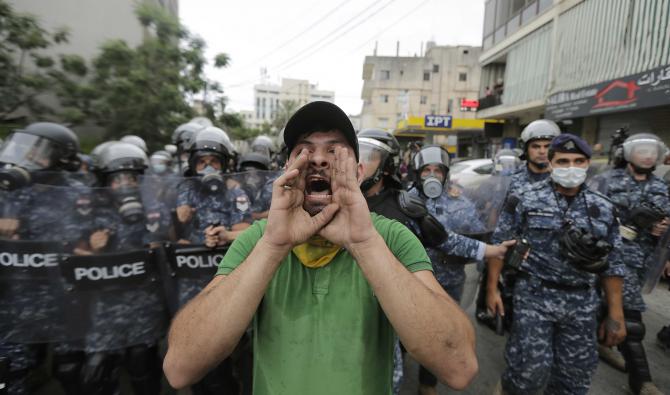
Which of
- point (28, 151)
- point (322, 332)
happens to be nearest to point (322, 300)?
point (322, 332)

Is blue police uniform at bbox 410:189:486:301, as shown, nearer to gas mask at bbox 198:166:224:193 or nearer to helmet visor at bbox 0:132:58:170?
gas mask at bbox 198:166:224:193

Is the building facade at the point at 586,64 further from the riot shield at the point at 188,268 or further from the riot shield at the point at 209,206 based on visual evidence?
the riot shield at the point at 188,268

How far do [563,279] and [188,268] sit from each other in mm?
2680

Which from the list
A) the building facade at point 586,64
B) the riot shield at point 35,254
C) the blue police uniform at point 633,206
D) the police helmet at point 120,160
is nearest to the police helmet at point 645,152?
the blue police uniform at point 633,206

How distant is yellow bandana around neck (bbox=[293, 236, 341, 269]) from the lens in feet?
4.04

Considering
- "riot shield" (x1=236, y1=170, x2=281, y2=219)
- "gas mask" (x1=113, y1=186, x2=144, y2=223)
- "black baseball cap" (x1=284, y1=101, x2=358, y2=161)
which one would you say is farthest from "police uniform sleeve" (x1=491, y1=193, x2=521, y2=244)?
"gas mask" (x1=113, y1=186, x2=144, y2=223)

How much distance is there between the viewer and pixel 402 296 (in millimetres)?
1045

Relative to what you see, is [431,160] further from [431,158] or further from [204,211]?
[204,211]

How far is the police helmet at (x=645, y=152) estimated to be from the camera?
3734mm

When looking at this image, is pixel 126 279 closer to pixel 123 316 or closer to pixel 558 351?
pixel 123 316

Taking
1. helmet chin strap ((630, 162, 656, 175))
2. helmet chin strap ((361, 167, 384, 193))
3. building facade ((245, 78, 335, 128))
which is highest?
building facade ((245, 78, 335, 128))

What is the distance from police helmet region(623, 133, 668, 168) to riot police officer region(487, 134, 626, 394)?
1.73m

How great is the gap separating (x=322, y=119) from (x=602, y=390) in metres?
3.64

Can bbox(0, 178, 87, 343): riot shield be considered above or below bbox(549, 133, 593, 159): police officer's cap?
below
